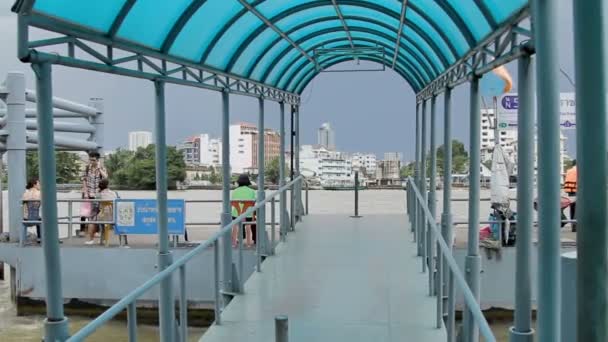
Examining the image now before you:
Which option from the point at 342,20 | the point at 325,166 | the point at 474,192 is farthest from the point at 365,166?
the point at 474,192

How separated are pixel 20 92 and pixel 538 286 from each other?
11.9m

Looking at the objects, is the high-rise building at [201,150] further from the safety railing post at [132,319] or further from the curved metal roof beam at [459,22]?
the safety railing post at [132,319]

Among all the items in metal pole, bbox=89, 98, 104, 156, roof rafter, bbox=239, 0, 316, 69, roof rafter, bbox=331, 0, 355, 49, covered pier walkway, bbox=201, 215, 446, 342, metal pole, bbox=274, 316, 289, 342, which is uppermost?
roof rafter, bbox=331, 0, 355, 49

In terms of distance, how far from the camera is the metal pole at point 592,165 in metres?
2.06

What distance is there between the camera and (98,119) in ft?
50.8

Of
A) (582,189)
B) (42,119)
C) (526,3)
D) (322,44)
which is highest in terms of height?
(322,44)

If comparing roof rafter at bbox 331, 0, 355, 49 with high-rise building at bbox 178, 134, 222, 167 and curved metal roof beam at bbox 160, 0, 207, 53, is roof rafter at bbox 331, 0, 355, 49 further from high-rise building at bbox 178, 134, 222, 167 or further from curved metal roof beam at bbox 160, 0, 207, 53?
high-rise building at bbox 178, 134, 222, 167

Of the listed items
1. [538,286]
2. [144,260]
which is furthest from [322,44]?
[538,286]

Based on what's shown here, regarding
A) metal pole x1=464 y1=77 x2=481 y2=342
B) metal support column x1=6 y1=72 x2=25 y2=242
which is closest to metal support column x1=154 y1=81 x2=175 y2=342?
metal pole x1=464 y1=77 x2=481 y2=342

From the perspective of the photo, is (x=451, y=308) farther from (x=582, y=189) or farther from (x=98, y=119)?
(x=98, y=119)

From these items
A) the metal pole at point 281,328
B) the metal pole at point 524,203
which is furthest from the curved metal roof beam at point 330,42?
Answer: the metal pole at point 281,328

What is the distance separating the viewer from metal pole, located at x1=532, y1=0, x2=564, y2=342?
2.97 m

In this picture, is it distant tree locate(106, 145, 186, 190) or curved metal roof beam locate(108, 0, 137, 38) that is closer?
curved metal roof beam locate(108, 0, 137, 38)

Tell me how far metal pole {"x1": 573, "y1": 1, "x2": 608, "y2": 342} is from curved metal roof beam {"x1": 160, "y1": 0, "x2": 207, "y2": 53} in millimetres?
4495
